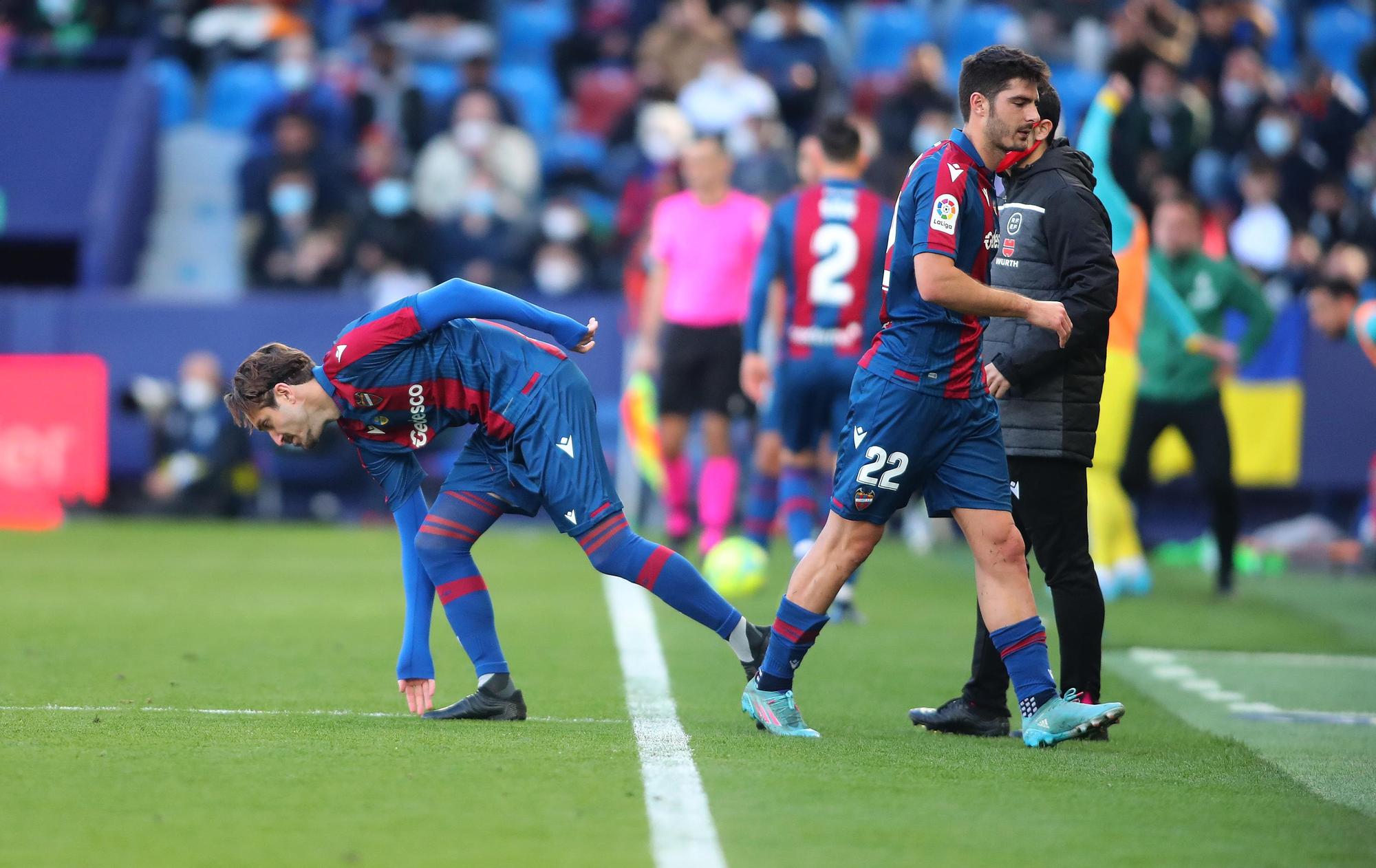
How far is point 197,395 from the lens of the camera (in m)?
15.1

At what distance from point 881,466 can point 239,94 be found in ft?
→ 49.6

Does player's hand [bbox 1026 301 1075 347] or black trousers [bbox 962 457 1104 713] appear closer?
player's hand [bbox 1026 301 1075 347]

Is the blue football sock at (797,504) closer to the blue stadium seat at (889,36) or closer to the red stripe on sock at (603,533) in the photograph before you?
the red stripe on sock at (603,533)

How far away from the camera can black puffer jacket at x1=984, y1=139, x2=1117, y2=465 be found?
582 centimetres

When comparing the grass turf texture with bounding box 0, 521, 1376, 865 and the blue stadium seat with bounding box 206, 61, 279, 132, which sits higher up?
the blue stadium seat with bounding box 206, 61, 279, 132

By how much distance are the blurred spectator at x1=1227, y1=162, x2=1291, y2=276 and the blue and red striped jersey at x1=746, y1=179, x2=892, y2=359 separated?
851 cm

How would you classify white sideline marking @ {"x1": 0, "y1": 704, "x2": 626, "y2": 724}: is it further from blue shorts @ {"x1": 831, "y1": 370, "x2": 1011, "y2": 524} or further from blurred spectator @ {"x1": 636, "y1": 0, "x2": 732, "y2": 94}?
blurred spectator @ {"x1": 636, "y1": 0, "x2": 732, "y2": 94}

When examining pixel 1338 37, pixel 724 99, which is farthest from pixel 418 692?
pixel 1338 37

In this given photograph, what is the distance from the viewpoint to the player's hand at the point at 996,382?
5.86m

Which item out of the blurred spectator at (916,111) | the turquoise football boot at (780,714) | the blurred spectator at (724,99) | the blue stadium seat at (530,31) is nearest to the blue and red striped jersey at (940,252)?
the turquoise football boot at (780,714)

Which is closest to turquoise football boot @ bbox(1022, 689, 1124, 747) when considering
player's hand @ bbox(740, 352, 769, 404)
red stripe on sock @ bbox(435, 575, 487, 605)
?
red stripe on sock @ bbox(435, 575, 487, 605)

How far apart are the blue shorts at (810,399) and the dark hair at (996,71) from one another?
3.63m

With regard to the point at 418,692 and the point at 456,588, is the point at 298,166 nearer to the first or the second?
the point at 456,588

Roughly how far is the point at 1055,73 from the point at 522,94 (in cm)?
554
